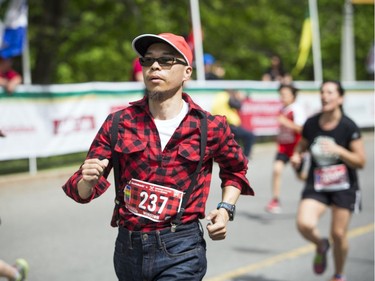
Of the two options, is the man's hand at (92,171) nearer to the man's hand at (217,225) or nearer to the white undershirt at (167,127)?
the white undershirt at (167,127)

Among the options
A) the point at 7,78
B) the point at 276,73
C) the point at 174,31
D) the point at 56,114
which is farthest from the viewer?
the point at 174,31

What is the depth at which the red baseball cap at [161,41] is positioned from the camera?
158 inches

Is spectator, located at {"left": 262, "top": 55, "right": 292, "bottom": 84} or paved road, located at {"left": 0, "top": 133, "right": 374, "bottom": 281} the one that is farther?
spectator, located at {"left": 262, "top": 55, "right": 292, "bottom": 84}

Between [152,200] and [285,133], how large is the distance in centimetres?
757

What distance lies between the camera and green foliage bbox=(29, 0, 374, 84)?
2212 cm

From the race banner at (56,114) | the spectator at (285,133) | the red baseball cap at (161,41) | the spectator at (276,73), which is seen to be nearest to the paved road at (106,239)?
the spectator at (285,133)

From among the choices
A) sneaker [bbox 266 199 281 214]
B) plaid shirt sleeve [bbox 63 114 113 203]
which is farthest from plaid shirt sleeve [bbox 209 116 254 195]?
sneaker [bbox 266 199 281 214]

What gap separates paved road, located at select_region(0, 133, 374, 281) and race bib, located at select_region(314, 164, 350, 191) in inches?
33.9

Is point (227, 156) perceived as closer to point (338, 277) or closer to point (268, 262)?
point (338, 277)

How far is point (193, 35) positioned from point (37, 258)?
39.4 ft

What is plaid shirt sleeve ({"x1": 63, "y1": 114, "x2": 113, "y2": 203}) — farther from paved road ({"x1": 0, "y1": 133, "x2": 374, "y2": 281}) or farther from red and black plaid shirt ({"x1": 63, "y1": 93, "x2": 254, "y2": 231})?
paved road ({"x1": 0, "y1": 133, "x2": 374, "y2": 281})

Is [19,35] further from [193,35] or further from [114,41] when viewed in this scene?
[114,41]

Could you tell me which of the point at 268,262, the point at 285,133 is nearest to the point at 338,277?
the point at 268,262

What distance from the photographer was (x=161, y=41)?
13.3 feet
